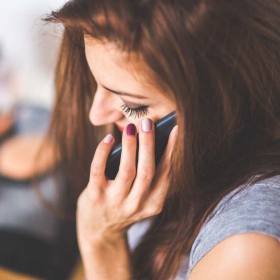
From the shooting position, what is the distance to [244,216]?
1.85 ft

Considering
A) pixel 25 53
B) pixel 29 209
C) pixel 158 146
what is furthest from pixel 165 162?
pixel 25 53

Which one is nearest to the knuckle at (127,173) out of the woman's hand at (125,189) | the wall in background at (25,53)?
the woman's hand at (125,189)

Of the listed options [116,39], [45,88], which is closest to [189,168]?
[116,39]

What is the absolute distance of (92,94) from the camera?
0.98 m

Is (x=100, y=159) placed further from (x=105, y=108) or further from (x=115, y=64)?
(x=115, y=64)

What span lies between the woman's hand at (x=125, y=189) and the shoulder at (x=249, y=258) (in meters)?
0.23

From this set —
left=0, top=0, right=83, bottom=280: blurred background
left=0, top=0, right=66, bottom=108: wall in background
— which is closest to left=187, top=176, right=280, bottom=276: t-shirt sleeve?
left=0, top=0, right=83, bottom=280: blurred background

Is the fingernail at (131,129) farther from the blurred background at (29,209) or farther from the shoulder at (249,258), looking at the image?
the blurred background at (29,209)

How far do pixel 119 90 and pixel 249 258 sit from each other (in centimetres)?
35

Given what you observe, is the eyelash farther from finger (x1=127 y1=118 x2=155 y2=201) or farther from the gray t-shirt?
the gray t-shirt

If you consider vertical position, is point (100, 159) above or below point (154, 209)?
above

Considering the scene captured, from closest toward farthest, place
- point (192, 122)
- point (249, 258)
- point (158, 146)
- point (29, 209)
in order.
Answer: point (249, 258) < point (192, 122) < point (158, 146) < point (29, 209)

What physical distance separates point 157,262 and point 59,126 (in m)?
0.47

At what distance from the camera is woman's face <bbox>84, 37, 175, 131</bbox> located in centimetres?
64
